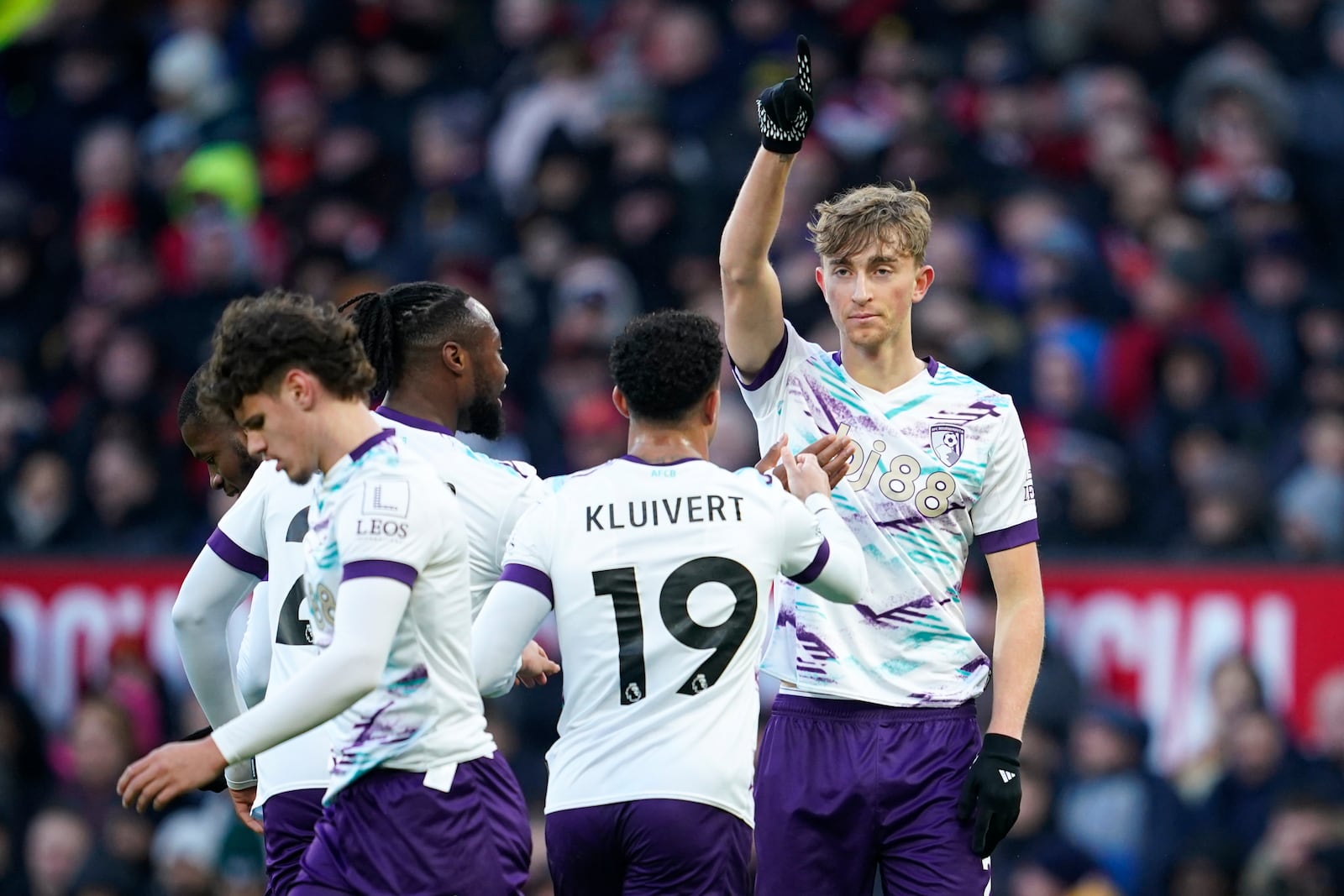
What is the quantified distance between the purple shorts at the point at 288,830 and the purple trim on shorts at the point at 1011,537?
189 centimetres

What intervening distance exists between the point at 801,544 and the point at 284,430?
49.8 inches

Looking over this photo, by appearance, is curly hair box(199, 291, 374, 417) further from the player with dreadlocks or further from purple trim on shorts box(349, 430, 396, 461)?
the player with dreadlocks

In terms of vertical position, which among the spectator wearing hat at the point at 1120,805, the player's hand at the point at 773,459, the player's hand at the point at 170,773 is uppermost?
the player's hand at the point at 773,459

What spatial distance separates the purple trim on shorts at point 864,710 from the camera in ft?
17.4

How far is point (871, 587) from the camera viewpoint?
536 centimetres

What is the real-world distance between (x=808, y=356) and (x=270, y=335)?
1.76m

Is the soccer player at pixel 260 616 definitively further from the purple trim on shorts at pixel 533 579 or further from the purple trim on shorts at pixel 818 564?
the purple trim on shorts at pixel 818 564

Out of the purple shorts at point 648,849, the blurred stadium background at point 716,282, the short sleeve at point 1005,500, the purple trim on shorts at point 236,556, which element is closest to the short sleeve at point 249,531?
the purple trim on shorts at point 236,556

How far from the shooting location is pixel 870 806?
17.2 feet

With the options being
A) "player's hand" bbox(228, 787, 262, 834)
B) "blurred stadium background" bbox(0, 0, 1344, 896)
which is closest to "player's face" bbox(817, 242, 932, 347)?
"player's hand" bbox(228, 787, 262, 834)

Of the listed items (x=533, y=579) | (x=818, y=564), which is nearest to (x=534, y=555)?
(x=533, y=579)

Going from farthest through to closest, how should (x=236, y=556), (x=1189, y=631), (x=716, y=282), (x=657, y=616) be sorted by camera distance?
(x=716, y=282) < (x=1189, y=631) < (x=236, y=556) < (x=657, y=616)

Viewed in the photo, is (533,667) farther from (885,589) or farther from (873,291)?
(873,291)

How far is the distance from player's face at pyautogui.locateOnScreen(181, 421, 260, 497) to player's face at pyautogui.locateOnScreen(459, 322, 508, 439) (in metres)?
0.64
